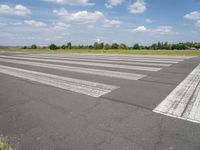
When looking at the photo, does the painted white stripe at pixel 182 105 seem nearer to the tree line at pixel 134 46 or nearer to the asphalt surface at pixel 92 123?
the asphalt surface at pixel 92 123

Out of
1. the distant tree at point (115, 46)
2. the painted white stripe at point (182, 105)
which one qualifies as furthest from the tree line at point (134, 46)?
the painted white stripe at point (182, 105)

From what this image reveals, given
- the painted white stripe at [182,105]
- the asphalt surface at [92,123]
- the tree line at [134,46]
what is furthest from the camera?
the tree line at [134,46]

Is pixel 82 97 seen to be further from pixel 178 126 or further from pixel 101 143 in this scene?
pixel 178 126

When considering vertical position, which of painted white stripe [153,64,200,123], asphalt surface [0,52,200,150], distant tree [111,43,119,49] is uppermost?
distant tree [111,43,119,49]

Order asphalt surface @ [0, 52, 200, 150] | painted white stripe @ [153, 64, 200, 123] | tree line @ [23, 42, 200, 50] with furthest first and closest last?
tree line @ [23, 42, 200, 50] < painted white stripe @ [153, 64, 200, 123] < asphalt surface @ [0, 52, 200, 150]

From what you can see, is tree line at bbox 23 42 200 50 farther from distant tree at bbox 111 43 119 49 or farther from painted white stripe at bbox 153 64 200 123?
painted white stripe at bbox 153 64 200 123

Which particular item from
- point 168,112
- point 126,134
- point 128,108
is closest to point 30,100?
point 128,108

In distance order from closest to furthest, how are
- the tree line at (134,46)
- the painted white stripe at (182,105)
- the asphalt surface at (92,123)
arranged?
the asphalt surface at (92,123)
the painted white stripe at (182,105)
the tree line at (134,46)

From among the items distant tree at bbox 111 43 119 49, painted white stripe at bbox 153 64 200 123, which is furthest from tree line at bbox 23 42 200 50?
painted white stripe at bbox 153 64 200 123

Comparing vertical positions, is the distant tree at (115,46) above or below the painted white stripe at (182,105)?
above

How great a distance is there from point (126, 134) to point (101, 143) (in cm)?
56

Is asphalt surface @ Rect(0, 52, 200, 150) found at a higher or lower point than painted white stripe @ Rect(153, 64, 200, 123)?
lower

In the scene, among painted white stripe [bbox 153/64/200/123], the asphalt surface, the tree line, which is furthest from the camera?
the tree line

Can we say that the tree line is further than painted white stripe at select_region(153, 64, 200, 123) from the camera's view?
Yes
